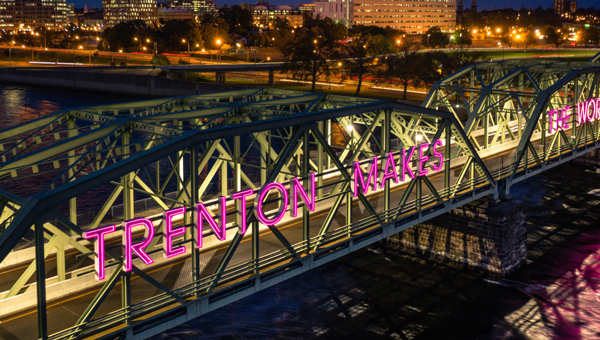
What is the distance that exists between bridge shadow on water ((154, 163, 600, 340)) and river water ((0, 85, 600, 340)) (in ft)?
0.20

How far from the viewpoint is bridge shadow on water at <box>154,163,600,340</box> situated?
126 feet

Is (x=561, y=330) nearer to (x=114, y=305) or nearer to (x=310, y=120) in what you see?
(x=310, y=120)

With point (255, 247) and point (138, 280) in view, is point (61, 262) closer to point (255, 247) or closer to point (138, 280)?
point (138, 280)

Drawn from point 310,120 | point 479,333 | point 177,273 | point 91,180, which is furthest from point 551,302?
point 91,180

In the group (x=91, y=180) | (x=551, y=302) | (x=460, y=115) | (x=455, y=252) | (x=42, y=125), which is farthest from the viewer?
(x=460, y=115)

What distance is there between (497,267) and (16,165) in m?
31.3

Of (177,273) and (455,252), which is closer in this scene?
(177,273)

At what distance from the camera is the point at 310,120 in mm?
29109

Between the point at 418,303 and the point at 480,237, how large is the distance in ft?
21.7

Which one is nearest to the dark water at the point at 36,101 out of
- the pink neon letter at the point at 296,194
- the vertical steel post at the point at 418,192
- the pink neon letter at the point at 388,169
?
the vertical steel post at the point at 418,192

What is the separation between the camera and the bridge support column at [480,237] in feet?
143

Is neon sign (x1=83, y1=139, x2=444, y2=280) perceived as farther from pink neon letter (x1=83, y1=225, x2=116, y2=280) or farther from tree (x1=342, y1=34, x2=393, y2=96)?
tree (x1=342, y1=34, x2=393, y2=96)

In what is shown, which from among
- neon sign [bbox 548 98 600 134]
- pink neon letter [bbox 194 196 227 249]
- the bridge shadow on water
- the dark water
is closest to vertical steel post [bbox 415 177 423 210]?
the bridge shadow on water

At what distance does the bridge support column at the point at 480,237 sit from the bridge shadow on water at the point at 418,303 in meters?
0.84
